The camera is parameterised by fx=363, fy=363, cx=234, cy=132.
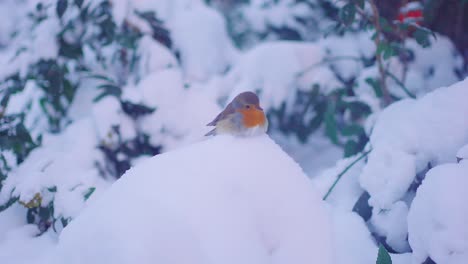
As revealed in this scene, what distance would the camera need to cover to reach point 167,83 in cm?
203

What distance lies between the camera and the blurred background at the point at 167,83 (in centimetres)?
154

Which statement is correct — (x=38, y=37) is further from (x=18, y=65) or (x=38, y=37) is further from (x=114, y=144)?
(x=114, y=144)

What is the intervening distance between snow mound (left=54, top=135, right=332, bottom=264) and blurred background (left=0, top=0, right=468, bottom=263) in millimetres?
493

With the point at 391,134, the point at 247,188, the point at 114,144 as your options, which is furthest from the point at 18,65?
the point at 391,134

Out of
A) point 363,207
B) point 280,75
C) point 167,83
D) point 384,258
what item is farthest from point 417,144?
point 167,83

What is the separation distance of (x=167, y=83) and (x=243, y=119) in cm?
108

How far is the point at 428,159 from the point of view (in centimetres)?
124

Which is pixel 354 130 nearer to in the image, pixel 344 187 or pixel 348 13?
pixel 344 187

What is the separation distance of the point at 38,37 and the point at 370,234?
72.8 inches

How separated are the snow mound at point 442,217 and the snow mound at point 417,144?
0.19 metres

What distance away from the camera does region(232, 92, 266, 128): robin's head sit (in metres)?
1.06

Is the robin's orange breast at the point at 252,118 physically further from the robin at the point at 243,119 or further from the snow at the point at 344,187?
the snow at the point at 344,187

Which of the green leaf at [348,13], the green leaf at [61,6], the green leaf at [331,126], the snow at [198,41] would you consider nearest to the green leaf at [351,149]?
the green leaf at [331,126]

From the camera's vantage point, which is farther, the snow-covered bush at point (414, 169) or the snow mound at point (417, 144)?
the snow mound at point (417, 144)
